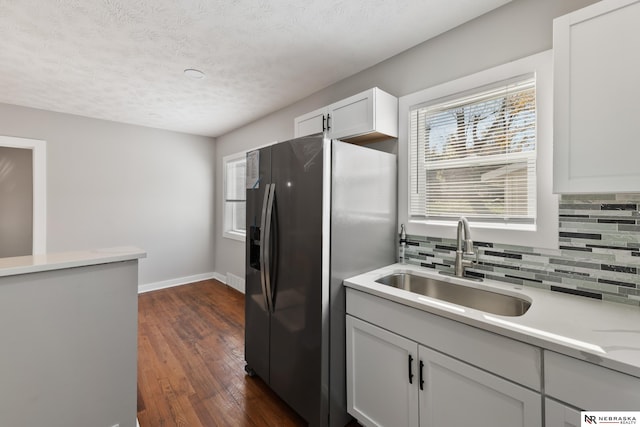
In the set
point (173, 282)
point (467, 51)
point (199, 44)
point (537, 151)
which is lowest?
point (173, 282)

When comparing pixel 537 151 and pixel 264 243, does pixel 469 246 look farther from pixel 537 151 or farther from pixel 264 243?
pixel 264 243

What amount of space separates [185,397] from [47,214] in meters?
3.20

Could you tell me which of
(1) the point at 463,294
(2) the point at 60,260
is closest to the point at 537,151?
(1) the point at 463,294

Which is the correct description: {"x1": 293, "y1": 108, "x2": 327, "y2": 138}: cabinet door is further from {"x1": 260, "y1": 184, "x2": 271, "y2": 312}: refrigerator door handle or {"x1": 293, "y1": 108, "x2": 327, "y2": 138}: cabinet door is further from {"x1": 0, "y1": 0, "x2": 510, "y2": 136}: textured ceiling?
{"x1": 260, "y1": 184, "x2": 271, "y2": 312}: refrigerator door handle

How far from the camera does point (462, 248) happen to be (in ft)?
5.75

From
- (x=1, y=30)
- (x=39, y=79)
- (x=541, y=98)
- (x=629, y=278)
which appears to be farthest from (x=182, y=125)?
(x=629, y=278)

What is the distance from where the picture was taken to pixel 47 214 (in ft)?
11.5

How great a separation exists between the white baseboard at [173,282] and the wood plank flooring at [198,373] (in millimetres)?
663

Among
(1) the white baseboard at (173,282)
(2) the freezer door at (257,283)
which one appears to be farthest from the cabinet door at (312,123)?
(1) the white baseboard at (173,282)

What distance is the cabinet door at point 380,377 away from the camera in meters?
1.39

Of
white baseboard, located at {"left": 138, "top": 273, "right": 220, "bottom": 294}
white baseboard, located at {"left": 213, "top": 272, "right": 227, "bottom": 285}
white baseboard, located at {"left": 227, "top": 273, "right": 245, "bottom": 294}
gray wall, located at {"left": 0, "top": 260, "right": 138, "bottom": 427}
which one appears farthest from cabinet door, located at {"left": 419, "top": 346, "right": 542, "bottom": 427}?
white baseboard, located at {"left": 138, "top": 273, "right": 220, "bottom": 294}

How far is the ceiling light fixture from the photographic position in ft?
8.09

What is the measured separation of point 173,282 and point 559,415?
4.81m

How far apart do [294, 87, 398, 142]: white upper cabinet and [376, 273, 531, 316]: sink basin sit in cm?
106
